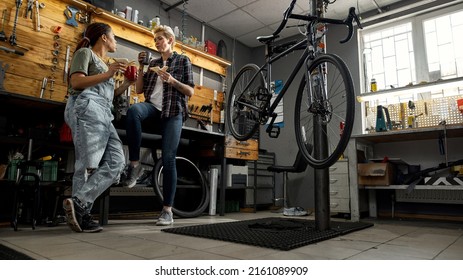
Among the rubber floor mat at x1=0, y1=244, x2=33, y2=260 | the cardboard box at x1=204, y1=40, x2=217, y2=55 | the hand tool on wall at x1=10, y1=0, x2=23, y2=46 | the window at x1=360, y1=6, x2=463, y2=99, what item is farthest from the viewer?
the cardboard box at x1=204, y1=40, x2=217, y2=55

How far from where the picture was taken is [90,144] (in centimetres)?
168

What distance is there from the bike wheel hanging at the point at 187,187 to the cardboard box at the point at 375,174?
152 centimetres

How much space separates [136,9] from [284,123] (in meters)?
2.57

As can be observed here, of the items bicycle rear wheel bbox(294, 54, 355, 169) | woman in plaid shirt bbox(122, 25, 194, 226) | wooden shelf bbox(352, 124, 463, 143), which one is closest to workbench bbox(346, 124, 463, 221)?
wooden shelf bbox(352, 124, 463, 143)

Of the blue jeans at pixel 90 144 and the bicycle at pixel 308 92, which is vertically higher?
the bicycle at pixel 308 92

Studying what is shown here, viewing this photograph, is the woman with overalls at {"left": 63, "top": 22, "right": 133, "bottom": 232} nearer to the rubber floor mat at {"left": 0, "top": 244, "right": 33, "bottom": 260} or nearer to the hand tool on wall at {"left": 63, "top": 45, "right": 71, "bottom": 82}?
the rubber floor mat at {"left": 0, "top": 244, "right": 33, "bottom": 260}

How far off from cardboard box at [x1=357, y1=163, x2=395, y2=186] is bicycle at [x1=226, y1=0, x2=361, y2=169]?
0.90 meters

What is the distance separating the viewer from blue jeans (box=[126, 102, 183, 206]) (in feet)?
6.78

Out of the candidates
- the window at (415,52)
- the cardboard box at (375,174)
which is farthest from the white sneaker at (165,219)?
the window at (415,52)

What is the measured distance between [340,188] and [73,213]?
2.50 m

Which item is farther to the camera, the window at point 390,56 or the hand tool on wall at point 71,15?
the window at point 390,56

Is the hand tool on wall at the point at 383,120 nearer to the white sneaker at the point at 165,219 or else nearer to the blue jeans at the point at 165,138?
the blue jeans at the point at 165,138

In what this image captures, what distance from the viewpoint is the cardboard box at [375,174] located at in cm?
292

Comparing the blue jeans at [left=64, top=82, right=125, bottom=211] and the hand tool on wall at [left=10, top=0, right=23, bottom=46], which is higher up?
the hand tool on wall at [left=10, top=0, right=23, bottom=46]
